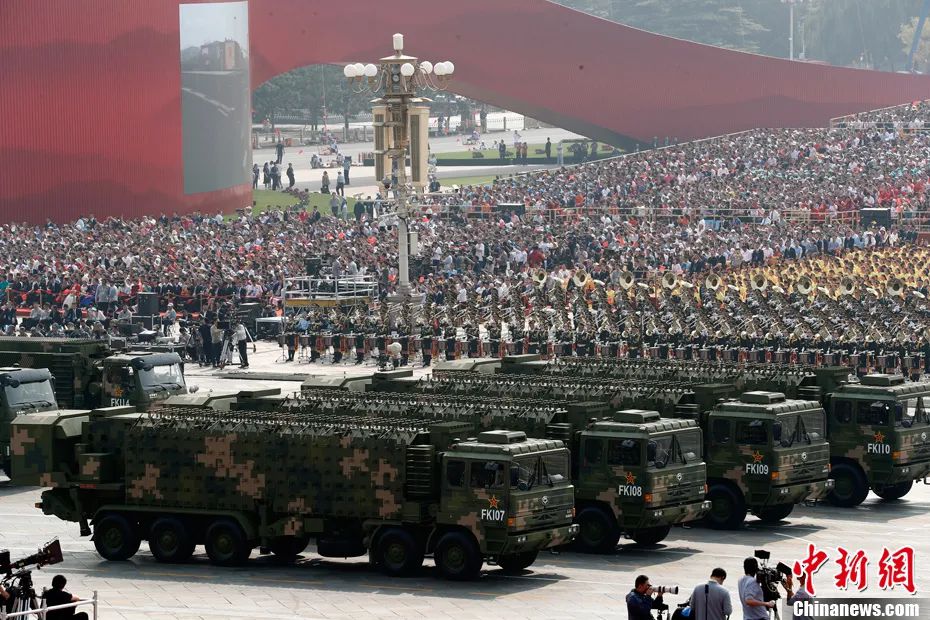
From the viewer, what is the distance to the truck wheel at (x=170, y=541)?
2525 centimetres

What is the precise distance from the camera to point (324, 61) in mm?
84250

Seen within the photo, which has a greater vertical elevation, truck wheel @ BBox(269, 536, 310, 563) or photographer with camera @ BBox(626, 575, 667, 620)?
photographer with camera @ BBox(626, 575, 667, 620)

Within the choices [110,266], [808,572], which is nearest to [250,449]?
[808,572]

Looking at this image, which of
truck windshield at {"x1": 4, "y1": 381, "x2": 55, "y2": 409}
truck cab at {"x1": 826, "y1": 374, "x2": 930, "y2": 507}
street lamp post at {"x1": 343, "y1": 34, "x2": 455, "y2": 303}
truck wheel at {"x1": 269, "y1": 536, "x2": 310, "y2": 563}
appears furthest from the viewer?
street lamp post at {"x1": 343, "y1": 34, "x2": 455, "y2": 303}

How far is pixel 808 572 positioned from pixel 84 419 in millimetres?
11233

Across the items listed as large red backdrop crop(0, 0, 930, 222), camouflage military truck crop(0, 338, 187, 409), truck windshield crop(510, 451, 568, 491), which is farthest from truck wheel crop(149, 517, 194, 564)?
large red backdrop crop(0, 0, 930, 222)

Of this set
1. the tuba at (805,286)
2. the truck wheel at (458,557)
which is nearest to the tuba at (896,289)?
the tuba at (805,286)

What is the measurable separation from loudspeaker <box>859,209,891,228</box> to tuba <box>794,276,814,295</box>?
16.3 metres

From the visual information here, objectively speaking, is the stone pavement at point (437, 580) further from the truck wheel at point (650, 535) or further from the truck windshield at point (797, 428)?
the truck windshield at point (797, 428)

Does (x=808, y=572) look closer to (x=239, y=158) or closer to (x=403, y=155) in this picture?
(x=403, y=155)

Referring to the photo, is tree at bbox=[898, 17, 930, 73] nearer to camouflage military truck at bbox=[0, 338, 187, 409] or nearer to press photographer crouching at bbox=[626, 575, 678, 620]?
camouflage military truck at bbox=[0, 338, 187, 409]

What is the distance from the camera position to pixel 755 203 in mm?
66562

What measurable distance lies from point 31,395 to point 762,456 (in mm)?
12848

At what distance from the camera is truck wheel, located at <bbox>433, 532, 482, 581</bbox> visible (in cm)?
2373
